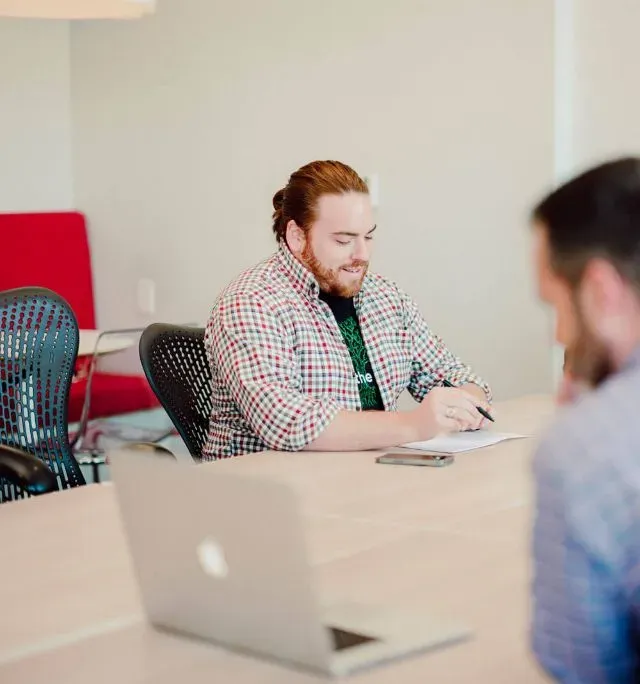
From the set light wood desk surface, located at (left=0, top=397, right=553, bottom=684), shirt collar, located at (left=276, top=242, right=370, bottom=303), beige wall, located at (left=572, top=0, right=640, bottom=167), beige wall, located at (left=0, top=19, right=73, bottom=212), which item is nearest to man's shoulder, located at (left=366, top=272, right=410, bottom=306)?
shirt collar, located at (left=276, top=242, right=370, bottom=303)

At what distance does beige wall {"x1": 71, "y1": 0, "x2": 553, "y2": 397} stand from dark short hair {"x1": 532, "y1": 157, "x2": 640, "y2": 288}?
2.74 metres

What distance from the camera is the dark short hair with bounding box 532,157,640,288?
3.01 ft

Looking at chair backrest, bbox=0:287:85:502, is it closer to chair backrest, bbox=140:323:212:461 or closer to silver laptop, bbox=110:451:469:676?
chair backrest, bbox=140:323:212:461

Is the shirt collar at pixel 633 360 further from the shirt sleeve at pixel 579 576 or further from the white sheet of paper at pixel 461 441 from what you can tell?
the white sheet of paper at pixel 461 441

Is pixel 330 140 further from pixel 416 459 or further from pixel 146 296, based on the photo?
pixel 416 459

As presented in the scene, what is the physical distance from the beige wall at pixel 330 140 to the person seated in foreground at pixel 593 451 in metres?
2.75

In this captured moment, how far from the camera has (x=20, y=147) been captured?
5211mm

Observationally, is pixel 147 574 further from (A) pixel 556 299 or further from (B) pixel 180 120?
(B) pixel 180 120

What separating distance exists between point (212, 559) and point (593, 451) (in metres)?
0.46

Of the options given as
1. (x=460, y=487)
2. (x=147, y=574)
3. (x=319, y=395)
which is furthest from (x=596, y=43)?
(x=147, y=574)

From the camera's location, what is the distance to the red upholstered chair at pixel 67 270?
4.59 meters

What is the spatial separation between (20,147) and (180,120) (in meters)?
0.85

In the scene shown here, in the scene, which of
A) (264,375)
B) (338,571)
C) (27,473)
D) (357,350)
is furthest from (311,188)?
(338,571)

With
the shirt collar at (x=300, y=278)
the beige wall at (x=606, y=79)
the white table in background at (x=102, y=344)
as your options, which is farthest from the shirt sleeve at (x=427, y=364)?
the white table in background at (x=102, y=344)
